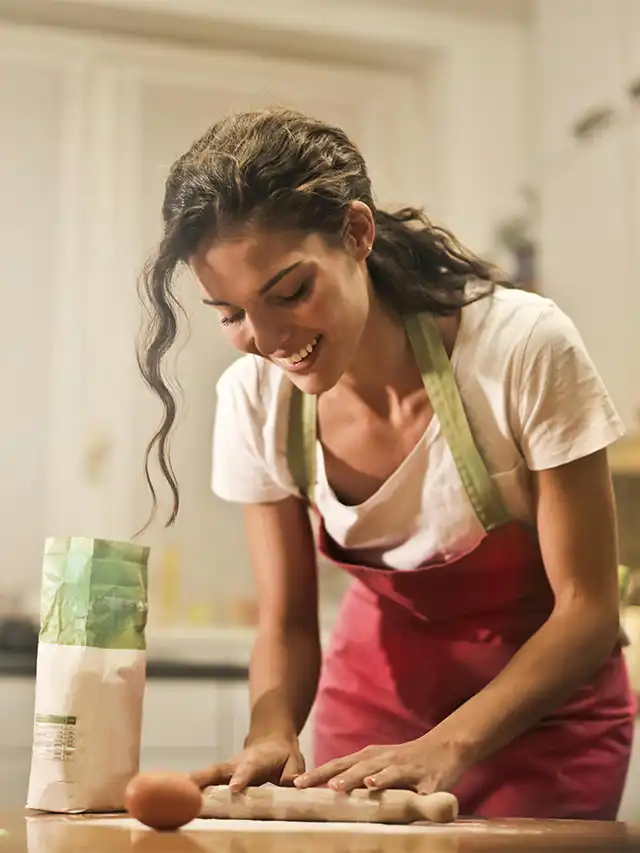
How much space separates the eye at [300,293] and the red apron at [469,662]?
0.16m

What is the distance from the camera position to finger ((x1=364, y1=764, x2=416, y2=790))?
0.71 m

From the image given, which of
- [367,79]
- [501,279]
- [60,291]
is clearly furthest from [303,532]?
[367,79]

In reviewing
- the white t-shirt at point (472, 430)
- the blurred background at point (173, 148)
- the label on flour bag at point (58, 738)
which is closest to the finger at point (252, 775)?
the label on flour bag at point (58, 738)

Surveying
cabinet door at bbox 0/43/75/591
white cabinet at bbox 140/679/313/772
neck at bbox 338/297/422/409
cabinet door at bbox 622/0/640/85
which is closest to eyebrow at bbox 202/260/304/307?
neck at bbox 338/297/422/409

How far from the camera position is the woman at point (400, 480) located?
30.0 inches

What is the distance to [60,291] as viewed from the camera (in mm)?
2246

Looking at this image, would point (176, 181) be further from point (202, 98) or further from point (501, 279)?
point (202, 98)

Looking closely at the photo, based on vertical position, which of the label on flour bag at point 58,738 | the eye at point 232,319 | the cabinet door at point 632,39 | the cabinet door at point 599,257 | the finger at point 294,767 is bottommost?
the finger at point 294,767

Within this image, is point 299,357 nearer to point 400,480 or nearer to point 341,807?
point 400,480

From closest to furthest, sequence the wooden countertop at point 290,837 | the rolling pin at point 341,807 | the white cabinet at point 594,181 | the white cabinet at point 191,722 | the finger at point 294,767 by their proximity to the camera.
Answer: the wooden countertop at point 290,837, the rolling pin at point 341,807, the finger at point 294,767, the white cabinet at point 191,722, the white cabinet at point 594,181

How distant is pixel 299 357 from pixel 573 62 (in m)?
1.64

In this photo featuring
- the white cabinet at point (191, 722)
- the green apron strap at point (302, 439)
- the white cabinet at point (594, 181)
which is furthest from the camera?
the white cabinet at point (594, 181)

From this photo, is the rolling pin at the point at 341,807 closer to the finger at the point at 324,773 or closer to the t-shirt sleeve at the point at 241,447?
the finger at the point at 324,773

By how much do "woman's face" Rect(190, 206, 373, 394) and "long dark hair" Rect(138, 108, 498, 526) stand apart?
1 cm
